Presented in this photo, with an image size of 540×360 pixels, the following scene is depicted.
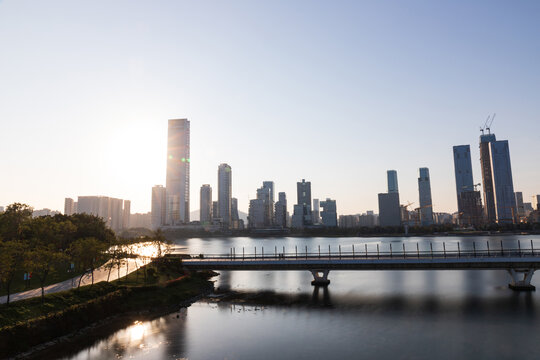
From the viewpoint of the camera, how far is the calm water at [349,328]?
42125 millimetres

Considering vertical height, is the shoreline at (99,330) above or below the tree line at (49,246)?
below

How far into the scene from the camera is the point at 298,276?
10956cm

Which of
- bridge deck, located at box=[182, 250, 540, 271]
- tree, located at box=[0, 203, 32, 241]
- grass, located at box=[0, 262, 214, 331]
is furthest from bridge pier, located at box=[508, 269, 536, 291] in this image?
tree, located at box=[0, 203, 32, 241]

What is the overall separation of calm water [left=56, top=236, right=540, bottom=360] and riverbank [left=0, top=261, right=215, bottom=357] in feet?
15.6

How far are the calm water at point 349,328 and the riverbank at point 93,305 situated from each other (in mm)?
4750

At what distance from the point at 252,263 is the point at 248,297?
8.17 meters

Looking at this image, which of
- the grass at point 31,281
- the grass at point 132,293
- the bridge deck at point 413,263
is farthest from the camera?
the bridge deck at point 413,263

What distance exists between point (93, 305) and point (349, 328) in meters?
40.4

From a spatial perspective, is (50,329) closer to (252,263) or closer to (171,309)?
(171,309)

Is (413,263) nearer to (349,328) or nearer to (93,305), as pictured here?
(349,328)

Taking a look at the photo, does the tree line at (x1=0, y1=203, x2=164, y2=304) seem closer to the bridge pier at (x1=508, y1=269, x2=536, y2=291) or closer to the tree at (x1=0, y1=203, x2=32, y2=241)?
the tree at (x1=0, y1=203, x2=32, y2=241)

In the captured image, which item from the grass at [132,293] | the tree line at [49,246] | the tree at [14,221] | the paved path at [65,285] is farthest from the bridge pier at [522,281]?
the tree at [14,221]

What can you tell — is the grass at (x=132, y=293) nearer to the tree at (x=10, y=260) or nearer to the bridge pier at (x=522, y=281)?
the tree at (x=10, y=260)

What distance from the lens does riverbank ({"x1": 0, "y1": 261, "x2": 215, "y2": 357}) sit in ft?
141
